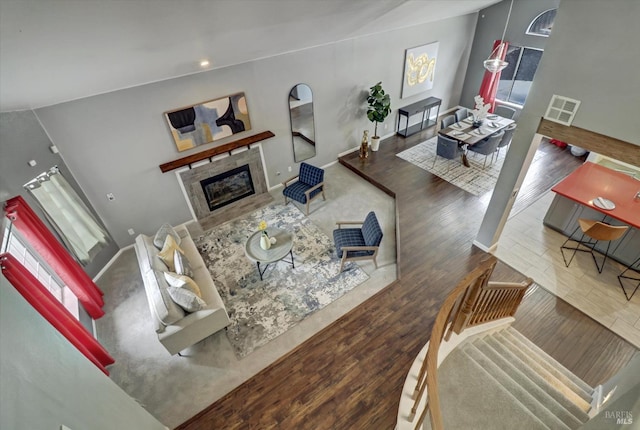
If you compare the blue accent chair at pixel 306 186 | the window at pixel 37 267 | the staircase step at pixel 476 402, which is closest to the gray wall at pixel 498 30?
the blue accent chair at pixel 306 186

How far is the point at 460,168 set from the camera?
303 inches

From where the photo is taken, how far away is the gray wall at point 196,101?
5.04 metres

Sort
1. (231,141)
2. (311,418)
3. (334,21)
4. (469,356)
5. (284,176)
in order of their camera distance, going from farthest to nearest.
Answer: (284,176) → (231,141) → (334,21) → (311,418) → (469,356)

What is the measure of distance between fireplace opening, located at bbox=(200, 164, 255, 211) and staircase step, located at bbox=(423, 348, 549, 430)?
5.31m

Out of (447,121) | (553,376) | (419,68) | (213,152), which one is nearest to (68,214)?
(213,152)

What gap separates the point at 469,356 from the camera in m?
3.27

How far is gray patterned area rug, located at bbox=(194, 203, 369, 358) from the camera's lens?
4.73 meters

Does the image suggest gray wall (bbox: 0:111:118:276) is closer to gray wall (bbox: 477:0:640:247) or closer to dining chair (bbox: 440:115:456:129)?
gray wall (bbox: 477:0:640:247)

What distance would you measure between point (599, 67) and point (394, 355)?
402cm

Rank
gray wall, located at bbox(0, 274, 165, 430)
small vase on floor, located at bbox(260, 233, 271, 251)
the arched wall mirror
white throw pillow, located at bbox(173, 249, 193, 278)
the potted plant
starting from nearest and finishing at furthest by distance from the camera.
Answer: gray wall, located at bbox(0, 274, 165, 430) < white throw pillow, located at bbox(173, 249, 193, 278) < small vase on floor, located at bbox(260, 233, 271, 251) < the arched wall mirror < the potted plant

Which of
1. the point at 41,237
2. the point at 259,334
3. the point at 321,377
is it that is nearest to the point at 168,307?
the point at 259,334

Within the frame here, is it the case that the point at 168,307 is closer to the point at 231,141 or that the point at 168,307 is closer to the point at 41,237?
the point at 41,237

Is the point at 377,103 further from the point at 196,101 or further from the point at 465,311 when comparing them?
the point at 465,311

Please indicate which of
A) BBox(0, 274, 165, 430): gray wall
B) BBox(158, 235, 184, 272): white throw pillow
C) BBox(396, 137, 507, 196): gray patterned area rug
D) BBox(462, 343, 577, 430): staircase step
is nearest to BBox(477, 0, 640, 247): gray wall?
BBox(462, 343, 577, 430): staircase step
